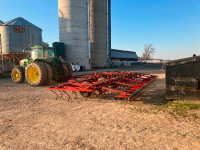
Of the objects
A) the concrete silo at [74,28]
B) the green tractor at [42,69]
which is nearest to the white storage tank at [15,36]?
the concrete silo at [74,28]

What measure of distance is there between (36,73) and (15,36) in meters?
15.6

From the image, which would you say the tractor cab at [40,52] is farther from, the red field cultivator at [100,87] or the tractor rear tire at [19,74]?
the red field cultivator at [100,87]

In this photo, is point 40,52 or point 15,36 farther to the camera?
point 15,36

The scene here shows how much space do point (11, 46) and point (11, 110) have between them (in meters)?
18.5

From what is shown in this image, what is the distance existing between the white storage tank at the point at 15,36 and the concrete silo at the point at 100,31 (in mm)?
10078

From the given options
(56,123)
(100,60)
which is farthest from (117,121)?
(100,60)

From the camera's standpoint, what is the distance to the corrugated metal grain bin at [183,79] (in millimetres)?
3510

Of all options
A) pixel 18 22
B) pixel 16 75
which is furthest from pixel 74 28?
pixel 16 75

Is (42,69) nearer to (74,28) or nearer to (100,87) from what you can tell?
(100,87)

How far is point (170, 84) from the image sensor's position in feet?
13.1

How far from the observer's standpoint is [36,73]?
704cm

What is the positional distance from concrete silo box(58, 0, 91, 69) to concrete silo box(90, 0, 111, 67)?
5.41 meters

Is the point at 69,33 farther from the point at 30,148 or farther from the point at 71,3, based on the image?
the point at 30,148

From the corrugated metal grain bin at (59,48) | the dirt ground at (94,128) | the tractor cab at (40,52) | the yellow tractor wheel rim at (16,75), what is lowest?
the dirt ground at (94,128)
